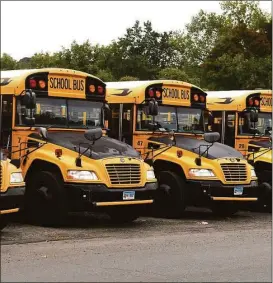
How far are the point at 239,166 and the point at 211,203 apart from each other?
955 mm

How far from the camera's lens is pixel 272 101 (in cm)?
1769

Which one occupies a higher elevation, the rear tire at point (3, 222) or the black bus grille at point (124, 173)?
the black bus grille at point (124, 173)

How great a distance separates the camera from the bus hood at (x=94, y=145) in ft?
42.1

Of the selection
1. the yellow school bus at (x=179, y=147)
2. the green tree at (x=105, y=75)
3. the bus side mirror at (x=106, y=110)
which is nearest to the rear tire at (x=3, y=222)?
the bus side mirror at (x=106, y=110)

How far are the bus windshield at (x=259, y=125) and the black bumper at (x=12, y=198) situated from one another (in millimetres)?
7529

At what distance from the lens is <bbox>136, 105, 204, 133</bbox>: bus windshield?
50.7ft

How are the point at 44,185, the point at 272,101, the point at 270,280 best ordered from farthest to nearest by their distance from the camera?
the point at 272,101, the point at 44,185, the point at 270,280

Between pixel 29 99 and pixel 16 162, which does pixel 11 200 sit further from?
pixel 29 99

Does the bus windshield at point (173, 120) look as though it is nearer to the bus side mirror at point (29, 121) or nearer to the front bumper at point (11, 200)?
the bus side mirror at point (29, 121)

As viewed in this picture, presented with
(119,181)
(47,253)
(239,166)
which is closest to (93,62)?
(239,166)

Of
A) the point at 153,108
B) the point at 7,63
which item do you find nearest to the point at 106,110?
the point at 153,108

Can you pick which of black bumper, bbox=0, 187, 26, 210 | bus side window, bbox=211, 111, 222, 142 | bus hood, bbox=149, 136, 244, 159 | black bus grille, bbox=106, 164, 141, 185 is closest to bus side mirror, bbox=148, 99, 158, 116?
bus hood, bbox=149, 136, 244, 159

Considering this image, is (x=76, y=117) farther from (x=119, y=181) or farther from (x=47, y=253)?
(x=47, y=253)

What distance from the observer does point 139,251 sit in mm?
10125
